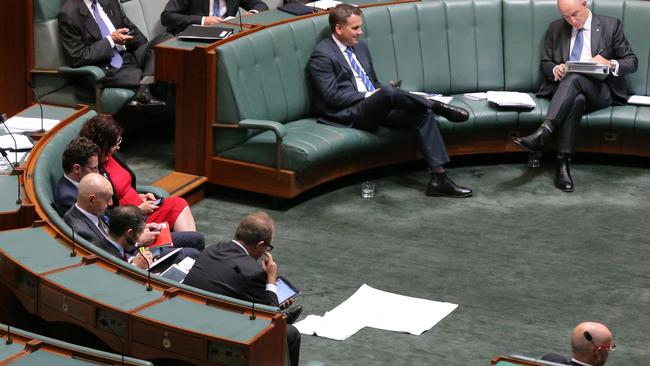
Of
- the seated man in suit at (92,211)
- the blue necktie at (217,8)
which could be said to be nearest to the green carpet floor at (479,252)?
the seated man in suit at (92,211)

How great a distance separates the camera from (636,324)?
6141 mm

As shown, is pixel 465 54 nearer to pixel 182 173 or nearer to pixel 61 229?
pixel 182 173

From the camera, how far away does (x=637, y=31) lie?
29.0 feet

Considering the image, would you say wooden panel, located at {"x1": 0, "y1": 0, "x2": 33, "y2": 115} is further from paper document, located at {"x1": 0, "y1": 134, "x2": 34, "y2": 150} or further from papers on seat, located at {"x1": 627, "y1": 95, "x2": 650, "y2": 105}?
papers on seat, located at {"x1": 627, "y1": 95, "x2": 650, "y2": 105}

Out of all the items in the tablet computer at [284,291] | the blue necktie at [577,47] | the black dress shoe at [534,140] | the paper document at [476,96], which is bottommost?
the tablet computer at [284,291]

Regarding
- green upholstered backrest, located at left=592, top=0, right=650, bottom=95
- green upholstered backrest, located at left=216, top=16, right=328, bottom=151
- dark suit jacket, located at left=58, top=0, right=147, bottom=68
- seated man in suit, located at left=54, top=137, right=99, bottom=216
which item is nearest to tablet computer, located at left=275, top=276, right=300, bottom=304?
seated man in suit, located at left=54, top=137, right=99, bottom=216

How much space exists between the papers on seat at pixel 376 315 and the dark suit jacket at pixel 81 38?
280 centimetres

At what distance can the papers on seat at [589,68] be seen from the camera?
8.34 metres

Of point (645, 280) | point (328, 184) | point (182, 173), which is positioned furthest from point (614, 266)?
point (182, 173)

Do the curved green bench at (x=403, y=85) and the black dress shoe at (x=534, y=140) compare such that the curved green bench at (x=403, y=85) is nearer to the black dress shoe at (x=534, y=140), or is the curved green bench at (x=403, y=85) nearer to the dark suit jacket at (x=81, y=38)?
the black dress shoe at (x=534, y=140)

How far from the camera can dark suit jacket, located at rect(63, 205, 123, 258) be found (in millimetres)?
5387

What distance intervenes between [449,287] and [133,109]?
9.46ft

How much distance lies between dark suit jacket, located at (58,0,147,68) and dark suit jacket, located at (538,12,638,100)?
291 cm

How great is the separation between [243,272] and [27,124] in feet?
7.14
